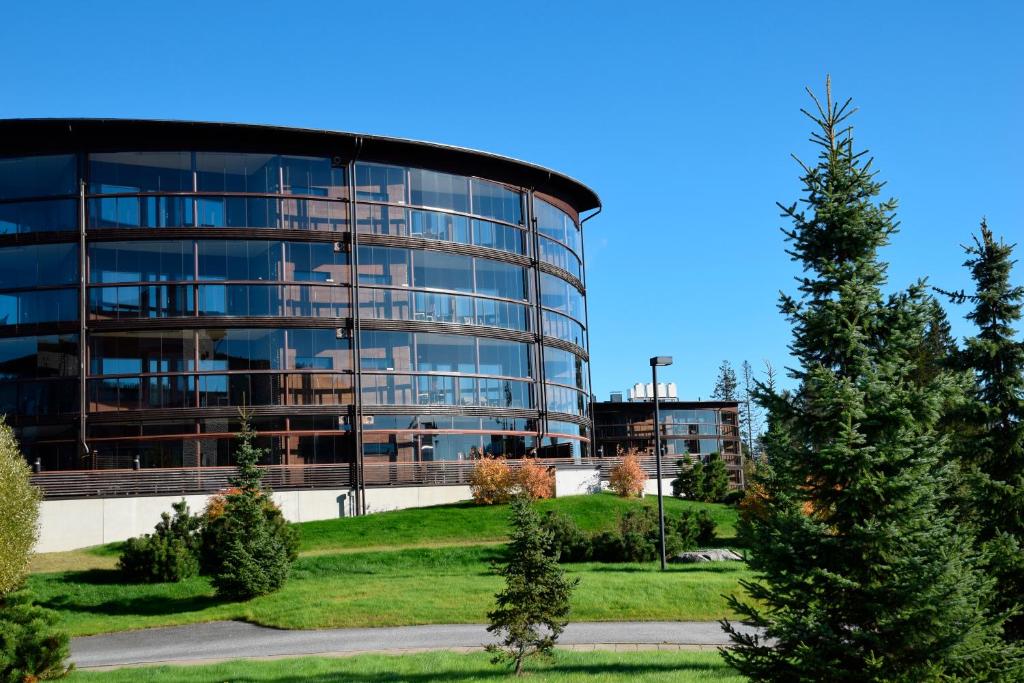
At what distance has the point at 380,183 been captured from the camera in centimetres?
5825

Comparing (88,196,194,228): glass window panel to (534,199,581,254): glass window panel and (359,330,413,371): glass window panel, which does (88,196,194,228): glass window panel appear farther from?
(534,199,581,254): glass window panel

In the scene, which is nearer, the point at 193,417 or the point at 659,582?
the point at 659,582

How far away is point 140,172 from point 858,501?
50.8 metres

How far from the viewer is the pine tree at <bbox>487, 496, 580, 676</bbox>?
18922 millimetres

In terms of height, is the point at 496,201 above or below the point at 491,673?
above

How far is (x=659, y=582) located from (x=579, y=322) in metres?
41.8

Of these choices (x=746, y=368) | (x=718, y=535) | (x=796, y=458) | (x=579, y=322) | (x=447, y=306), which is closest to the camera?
(x=796, y=458)

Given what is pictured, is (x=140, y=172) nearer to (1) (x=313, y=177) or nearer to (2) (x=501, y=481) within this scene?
(1) (x=313, y=177)

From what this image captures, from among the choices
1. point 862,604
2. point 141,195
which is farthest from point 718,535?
point 141,195

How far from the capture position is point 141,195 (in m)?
54.3

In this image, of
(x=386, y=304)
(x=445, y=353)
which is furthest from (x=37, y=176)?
(x=445, y=353)

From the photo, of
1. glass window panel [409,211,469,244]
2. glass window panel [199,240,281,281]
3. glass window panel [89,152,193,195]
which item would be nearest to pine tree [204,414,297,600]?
glass window panel [199,240,281,281]

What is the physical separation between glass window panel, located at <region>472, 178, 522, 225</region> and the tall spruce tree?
49466 mm

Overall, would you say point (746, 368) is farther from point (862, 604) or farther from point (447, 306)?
point (862, 604)
